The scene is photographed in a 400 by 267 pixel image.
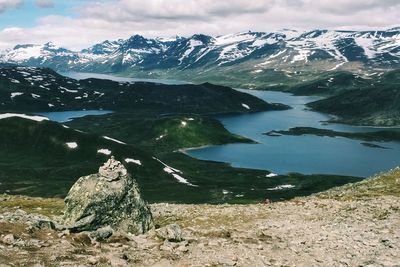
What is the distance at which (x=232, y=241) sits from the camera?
A: 27656 millimetres

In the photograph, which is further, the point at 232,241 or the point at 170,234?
the point at 232,241

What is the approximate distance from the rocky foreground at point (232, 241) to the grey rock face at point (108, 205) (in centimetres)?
291

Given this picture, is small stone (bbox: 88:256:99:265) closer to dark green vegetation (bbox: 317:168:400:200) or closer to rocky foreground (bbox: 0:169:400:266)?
rocky foreground (bbox: 0:169:400:266)

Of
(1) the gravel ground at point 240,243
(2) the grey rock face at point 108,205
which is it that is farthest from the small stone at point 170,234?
(2) the grey rock face at point 108,205

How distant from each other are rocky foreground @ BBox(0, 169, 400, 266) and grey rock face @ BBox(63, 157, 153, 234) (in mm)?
2911

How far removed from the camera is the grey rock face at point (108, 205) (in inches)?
1225

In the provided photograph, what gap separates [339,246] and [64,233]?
15.4m

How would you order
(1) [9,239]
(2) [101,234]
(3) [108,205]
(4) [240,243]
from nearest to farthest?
1. (1) [9,239]
2. (2) [101,234]
3. (4) [240,243]
4. (3) [108,205]

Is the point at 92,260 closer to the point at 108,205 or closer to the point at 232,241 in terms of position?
the point at 232,241

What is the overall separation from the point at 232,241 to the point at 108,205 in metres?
8.93

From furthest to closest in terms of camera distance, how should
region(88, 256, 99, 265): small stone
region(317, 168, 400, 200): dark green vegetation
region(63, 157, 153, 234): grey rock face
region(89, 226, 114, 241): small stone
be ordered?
region(317, 168, 400, 200): dark green vegetation
region(63, 157, 153, 234): grey rock face
region(89, 226, 114, 241): small stone
region(88, 256, 99, 265): small stone

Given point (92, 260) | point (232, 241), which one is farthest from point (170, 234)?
point (92, 260)

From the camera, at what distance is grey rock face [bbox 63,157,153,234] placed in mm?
31125

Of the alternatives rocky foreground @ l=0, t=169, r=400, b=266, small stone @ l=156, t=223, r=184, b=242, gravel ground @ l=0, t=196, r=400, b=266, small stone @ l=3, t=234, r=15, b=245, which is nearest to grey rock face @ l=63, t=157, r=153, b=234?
rocky foreground @ l=0, t=169, r=400, b=266
